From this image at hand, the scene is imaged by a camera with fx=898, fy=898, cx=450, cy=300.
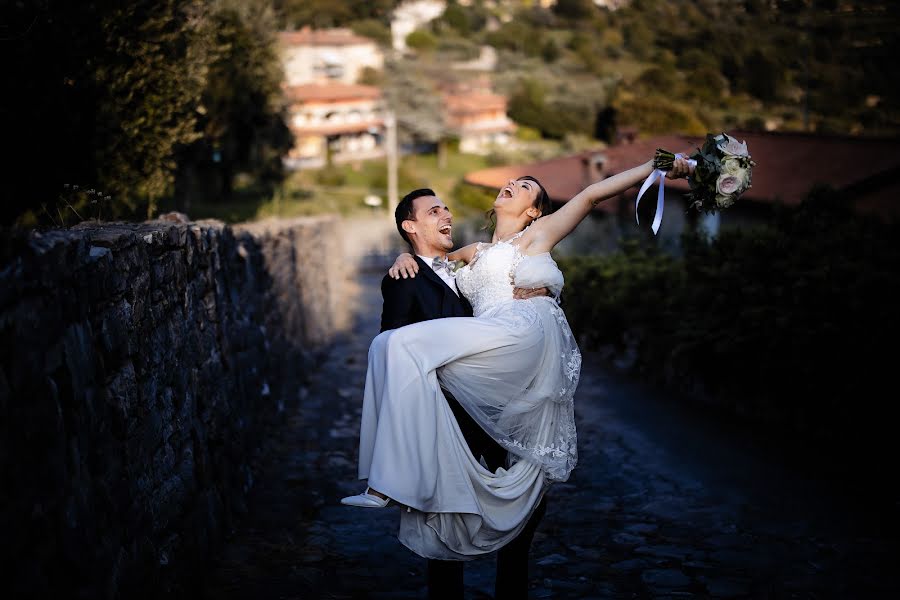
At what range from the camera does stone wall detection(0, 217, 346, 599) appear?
2891 millimetres

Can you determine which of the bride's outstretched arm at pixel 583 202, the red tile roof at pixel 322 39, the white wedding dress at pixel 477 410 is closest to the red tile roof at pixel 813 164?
the bride's outstretched arm at pixel 583 202

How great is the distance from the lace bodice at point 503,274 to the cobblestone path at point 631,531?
1.81 m

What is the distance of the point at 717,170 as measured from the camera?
432cm

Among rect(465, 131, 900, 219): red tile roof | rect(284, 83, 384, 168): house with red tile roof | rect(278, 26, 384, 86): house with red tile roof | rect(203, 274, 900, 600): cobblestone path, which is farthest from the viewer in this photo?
rect(278, 26, 384, 86): house with red tile roof

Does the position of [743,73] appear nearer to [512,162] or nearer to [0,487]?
[512,162]

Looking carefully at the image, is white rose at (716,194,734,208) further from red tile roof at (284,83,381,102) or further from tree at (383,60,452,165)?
red tile roof at (284,83,381,102)

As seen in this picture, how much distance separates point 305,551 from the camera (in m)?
5.90

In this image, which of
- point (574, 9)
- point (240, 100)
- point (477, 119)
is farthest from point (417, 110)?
point (240, 100)

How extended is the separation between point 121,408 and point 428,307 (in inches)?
59.1

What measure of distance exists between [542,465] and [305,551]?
7.16ft

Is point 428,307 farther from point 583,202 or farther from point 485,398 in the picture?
point 583,202

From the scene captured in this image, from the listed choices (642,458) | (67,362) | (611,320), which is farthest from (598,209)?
(67,362)

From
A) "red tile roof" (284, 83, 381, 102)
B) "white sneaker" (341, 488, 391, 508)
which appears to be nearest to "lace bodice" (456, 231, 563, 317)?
"white sneaker" (341, 488, 391, 508)

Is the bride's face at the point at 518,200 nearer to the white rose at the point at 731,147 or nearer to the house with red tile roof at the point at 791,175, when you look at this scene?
the white rose at the point at 731,147
